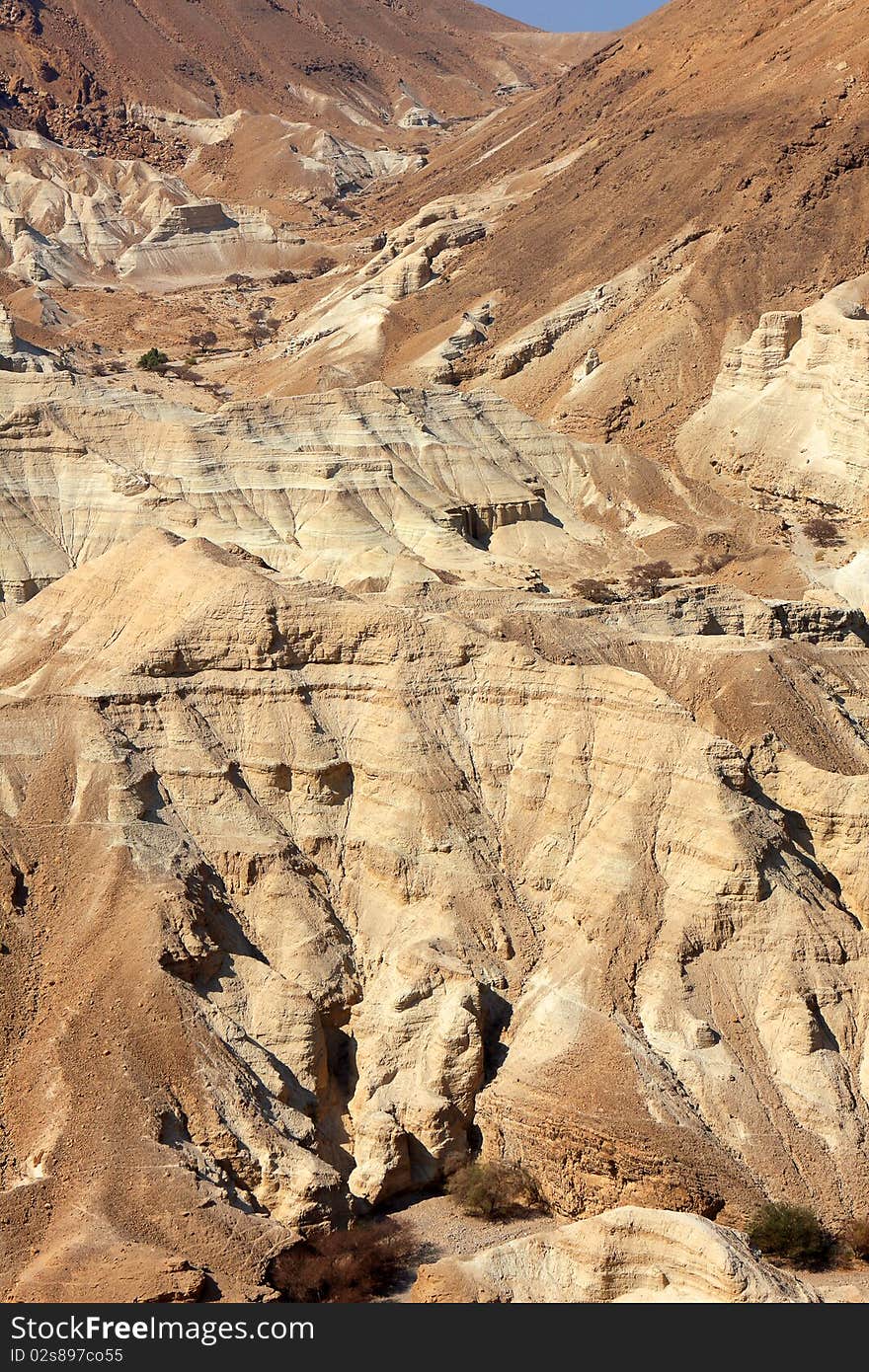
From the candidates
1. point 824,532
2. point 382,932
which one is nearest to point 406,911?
point 382,932

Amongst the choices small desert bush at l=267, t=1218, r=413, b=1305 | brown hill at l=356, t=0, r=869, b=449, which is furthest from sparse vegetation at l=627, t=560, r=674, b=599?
small desert bush at l=267, t=1218, r=413, b=1305

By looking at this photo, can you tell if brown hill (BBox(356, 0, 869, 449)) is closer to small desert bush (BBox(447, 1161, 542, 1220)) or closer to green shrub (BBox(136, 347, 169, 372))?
green shrub (BBox(136, 347, 169, 372))

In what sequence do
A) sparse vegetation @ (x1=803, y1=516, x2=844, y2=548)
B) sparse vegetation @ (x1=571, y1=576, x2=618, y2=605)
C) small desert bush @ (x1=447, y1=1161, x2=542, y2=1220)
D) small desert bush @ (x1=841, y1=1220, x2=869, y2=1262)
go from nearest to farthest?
small desert bush @ (x1=841, y1=1220, x2=869, y2=1262) < small desert bush @ (x1=447, y1=1161, x2=542, y2=1220) < sparse vegetation @ (x1=571, y1=576, x2=618, y2=605) < sparse vegetation @ (x1=803, y1=516, x2=844, y2=548)

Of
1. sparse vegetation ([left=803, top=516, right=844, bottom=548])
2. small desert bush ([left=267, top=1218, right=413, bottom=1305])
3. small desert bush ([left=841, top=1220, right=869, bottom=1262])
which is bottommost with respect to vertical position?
small desert bush ([left=841, top=1220, right=869, bottom=1262])

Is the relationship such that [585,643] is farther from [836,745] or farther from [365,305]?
[365,305]

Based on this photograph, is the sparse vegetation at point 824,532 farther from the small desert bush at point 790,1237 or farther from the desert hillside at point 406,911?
the small desert bush at point 790,1237

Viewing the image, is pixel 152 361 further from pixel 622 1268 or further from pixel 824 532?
pixel 622 1268

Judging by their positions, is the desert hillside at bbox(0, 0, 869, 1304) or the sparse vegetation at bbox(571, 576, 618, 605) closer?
the desert hillside at bbox(0, 0, 869, 1304)
